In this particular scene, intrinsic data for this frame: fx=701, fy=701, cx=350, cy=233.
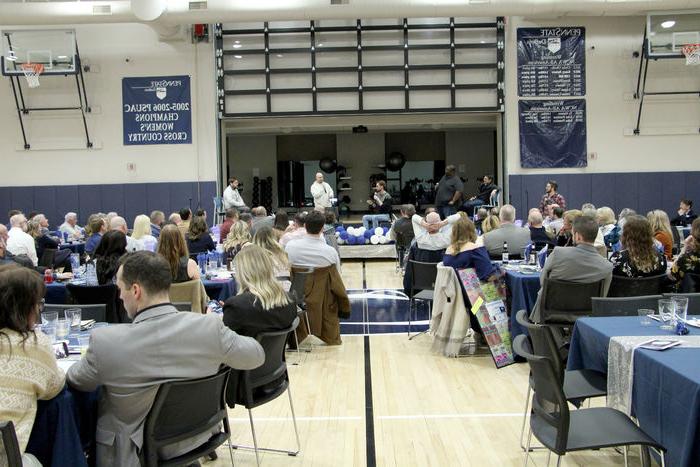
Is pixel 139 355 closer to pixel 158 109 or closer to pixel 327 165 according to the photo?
pixel 158 109

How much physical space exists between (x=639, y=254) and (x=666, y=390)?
7.91 ft

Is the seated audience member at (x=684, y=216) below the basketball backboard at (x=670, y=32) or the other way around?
below

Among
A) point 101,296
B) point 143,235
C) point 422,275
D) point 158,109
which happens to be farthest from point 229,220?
point 158,109

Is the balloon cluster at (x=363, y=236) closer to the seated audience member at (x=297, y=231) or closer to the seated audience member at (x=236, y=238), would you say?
the seated audience member at (x=297, y=231)

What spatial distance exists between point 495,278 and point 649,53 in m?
10.1

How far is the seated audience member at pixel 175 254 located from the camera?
5188mm

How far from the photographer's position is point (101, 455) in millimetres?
2684

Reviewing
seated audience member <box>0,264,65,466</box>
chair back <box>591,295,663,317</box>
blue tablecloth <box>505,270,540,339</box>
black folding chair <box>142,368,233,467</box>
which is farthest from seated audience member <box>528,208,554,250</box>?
seated audience member <box>0,264,65,466</box>

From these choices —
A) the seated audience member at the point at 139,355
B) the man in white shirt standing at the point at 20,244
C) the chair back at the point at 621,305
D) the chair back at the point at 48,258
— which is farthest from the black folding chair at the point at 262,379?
the chair back at the point at 48,258

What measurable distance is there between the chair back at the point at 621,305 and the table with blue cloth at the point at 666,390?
0.43m

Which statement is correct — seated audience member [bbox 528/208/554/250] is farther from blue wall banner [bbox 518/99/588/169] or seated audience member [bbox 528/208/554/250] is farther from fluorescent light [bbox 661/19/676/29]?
fluorescent light [bbox 661/19/676/29]

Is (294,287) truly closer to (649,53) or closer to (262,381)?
(262,381)

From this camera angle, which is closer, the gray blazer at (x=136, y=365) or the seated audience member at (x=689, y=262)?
the gray blazer at (x=136, y=365)

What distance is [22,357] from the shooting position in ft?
7.75
